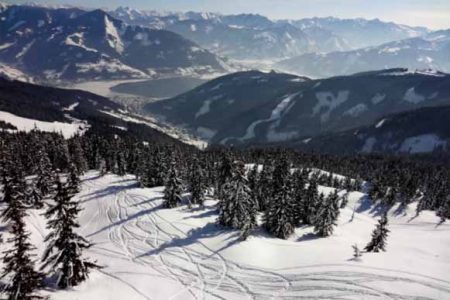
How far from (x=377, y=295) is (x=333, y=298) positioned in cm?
498

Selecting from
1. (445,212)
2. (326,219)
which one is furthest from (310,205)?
(445,212)

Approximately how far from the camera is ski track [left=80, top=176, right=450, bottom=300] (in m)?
47.3

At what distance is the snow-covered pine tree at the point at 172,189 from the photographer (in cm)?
8244

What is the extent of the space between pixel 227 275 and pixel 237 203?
53.4ft

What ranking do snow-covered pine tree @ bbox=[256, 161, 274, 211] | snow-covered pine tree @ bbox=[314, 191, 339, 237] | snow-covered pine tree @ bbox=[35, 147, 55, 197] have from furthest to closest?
snow-covered pine tree @ bbox=[35, 147, 55, 197]
snow-covered pine tree @ bbox=[256, 161, 274, 211]
snow-covered pine tree @ bbox=[314, 191, 339, 237]

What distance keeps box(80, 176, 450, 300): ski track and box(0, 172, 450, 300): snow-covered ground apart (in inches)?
5.1

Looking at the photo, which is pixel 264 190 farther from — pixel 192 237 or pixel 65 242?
pixel 65 242

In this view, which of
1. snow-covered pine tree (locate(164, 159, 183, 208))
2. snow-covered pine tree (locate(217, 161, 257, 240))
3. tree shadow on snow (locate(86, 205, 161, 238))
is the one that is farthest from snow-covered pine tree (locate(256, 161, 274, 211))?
tree shadow on snow (locate(86, 205, 161, 238))

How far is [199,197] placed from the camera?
86500 millimetres

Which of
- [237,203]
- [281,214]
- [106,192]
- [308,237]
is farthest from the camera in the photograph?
[106,192]

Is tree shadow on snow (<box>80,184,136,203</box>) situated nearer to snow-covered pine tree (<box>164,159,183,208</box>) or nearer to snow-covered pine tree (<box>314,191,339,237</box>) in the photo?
snow-covered pine tree (<box>164,159,183,208</box>)

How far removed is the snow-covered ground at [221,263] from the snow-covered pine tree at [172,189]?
2350 millimetres

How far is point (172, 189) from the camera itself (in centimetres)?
8288

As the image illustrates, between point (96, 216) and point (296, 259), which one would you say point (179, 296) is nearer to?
point (296, 259)
